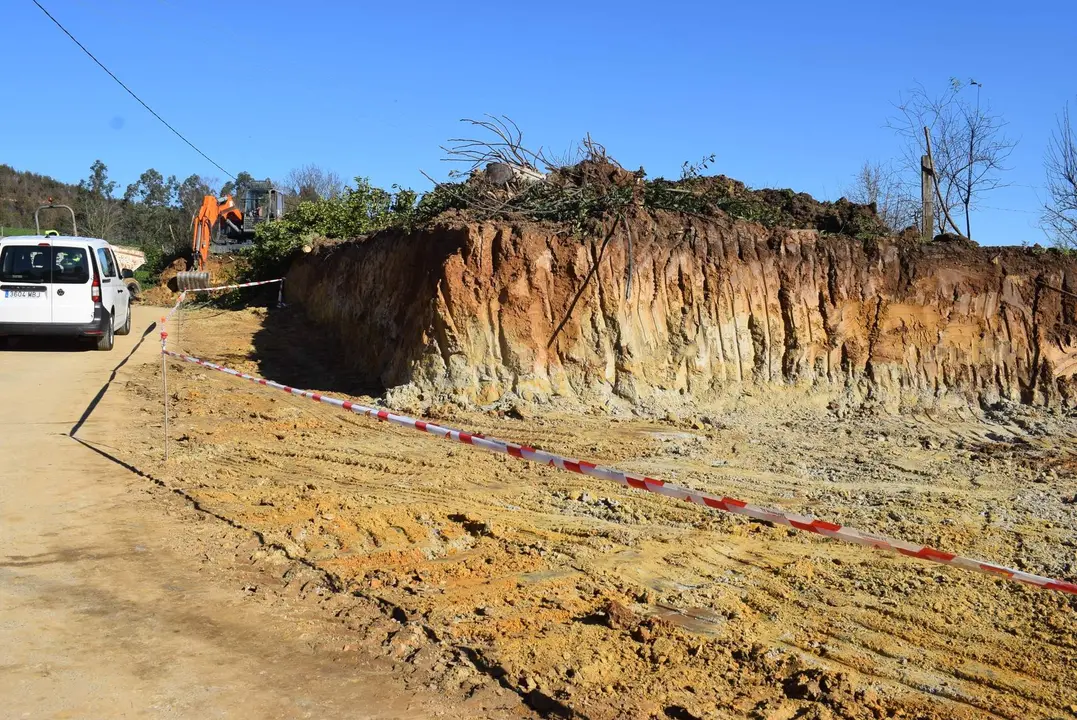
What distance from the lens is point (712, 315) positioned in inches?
520

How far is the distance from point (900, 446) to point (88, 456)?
954 cm

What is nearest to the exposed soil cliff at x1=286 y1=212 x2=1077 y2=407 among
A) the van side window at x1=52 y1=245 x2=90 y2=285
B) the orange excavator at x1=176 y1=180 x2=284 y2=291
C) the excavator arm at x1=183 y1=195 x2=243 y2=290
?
the van side window at x1=52 y1=245 x2=90 y2=285

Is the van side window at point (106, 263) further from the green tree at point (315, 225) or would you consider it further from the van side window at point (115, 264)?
the green tree at point (315, 225)

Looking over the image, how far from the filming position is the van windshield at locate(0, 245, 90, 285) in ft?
47.6

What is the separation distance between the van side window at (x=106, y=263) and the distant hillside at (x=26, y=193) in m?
52.9

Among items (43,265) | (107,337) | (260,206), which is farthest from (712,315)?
(260,206)

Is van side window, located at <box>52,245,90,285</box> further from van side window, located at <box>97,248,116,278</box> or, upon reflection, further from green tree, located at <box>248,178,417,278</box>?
green tree, located at <box>248,178,417,278</box>

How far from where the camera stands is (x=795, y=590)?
236 inches

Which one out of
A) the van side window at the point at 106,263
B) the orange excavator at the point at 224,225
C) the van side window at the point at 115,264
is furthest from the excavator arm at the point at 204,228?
the van side window at the point at 106,263

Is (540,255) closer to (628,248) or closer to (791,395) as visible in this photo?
(628,248)

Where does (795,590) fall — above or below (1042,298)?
below

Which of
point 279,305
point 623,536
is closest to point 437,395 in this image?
point 623,536

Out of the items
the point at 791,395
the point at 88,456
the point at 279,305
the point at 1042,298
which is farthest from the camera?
the point at 279,305

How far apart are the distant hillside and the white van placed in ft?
178
